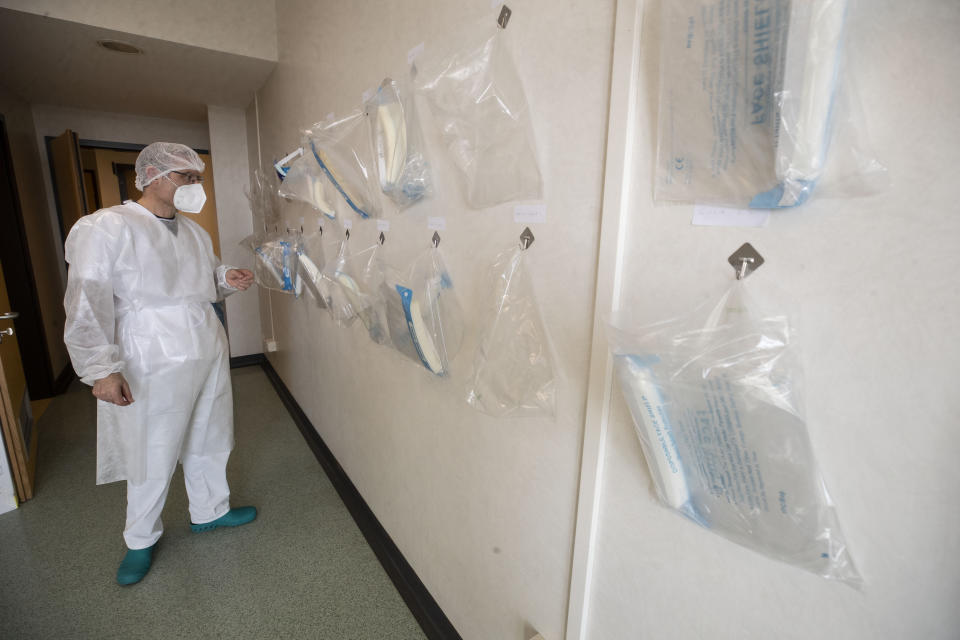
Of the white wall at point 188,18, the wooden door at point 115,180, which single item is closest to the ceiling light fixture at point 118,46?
the white wall at point 188,18

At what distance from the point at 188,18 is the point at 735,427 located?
3142 mm

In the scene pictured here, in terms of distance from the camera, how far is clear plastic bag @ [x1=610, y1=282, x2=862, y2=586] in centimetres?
48

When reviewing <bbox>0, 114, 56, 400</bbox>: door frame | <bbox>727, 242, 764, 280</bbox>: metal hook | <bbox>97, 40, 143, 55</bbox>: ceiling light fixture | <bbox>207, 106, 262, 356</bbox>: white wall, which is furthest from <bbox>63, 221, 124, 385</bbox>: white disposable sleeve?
<bbox>207, 106, 262, 356</bbox>: white wall

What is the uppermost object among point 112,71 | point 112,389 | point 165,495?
point 112,71

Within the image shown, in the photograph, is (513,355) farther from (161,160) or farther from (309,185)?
(161,160)

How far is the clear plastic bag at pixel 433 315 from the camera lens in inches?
40.5

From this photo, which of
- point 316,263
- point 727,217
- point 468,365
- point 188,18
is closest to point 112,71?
point 188,18

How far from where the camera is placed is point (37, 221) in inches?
130

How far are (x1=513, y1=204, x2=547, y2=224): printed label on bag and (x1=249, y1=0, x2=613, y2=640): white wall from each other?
0.02 meters

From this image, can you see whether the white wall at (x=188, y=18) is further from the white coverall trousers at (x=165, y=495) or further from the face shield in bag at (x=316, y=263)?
the white coverall trousers at (x=165, y=495)

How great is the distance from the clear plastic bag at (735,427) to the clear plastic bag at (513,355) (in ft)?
0.91

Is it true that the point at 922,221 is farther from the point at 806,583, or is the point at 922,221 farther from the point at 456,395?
the point at 456,395

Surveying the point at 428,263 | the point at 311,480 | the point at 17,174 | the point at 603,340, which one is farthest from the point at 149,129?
the point at 603,340

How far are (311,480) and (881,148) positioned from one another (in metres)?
2.51
